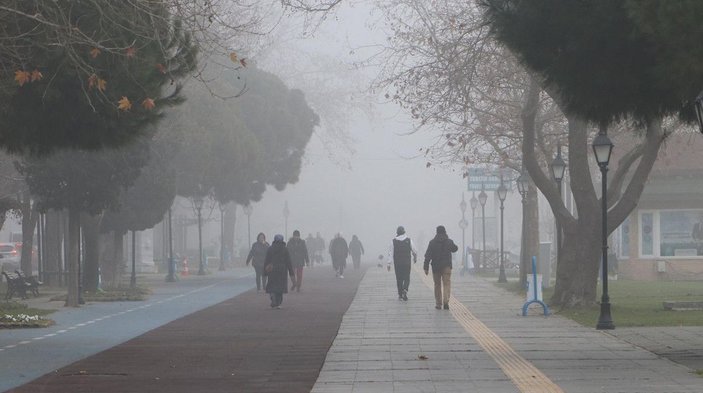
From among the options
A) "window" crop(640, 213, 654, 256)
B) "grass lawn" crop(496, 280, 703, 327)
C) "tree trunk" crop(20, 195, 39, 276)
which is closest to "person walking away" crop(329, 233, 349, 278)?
"grass lawn" crop(496, 280, 703, 327)

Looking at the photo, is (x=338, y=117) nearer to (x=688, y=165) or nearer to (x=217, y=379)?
(x=688, y=165)

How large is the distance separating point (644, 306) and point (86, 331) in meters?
12.3

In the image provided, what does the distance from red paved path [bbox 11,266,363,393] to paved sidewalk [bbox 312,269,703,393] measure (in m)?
0.46

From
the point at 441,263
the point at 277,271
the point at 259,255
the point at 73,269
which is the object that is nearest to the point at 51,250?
the point at 259,255

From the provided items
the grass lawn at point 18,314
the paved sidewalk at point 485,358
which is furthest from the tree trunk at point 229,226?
the paved sidewalk at point 485,358

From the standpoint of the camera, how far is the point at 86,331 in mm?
24641

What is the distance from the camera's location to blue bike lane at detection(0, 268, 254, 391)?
17719mm

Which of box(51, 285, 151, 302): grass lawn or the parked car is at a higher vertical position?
the parked car

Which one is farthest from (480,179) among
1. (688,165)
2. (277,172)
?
(277,172)

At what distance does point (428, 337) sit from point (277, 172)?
46.4 meters

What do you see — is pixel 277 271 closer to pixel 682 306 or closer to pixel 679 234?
pixel 682 306

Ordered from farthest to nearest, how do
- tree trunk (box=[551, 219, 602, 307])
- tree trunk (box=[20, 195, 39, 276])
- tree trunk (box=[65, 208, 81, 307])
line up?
tree trunk (box=[20, 195, 39, 276]) < tree trunk (box=[65, 208, 81, 307]) < tree trunk (box=[551, 219, 602, 307])

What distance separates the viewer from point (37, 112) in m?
18.6

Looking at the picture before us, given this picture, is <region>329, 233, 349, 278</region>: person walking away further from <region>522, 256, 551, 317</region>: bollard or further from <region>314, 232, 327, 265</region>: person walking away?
<region>314, 232, 327, 265</region>: person walking away
